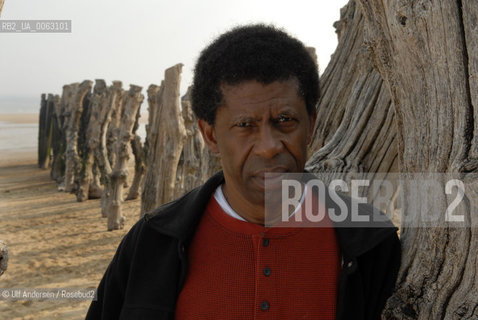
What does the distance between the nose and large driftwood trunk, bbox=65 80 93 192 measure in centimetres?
1538

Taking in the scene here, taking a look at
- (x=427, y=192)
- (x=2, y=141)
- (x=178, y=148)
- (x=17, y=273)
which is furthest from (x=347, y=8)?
(x=2, y=141)

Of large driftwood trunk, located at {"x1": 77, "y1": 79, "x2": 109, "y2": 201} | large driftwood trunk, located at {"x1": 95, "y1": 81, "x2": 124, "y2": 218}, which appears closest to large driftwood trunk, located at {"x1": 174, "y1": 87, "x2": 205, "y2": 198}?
large driftwood trunk, located at {"x1": 95, "y1": 81, "x2": 124, "y2": 218}

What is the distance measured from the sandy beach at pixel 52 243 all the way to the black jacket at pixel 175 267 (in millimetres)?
5419

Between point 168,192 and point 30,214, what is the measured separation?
7301 mm

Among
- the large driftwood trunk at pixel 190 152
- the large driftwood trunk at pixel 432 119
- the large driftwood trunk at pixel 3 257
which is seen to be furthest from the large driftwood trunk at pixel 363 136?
the large driftwood trunk at pixel 190 152

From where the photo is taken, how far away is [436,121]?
5.30 feet

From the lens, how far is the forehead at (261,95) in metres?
1.72

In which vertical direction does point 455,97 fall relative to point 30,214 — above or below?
above

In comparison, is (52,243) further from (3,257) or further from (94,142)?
(3,257)

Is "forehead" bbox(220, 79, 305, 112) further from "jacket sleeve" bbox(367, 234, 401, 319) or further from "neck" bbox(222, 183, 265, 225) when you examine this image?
"jacket sleeve" bbox(367, 234, 401, 319)

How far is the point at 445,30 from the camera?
5.03 feet

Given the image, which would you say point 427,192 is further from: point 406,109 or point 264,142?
point 264,142

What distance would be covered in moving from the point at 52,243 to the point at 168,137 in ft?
14.3

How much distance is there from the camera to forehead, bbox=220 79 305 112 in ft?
5.64
